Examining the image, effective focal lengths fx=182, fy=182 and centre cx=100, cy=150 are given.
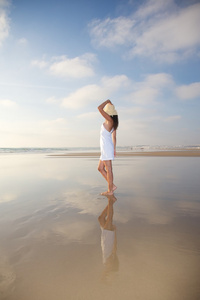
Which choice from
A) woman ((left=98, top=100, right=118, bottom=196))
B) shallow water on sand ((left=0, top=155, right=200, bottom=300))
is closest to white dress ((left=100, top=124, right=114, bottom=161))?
woman ((left=98, top=100, right=118, bottom=196))

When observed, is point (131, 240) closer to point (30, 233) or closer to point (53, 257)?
point (53, 257)

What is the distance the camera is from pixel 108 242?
6.91ft

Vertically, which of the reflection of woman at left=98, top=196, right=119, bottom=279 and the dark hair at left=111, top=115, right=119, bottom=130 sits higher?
the dark hair at left=111, top=115, right=119, bottom=130

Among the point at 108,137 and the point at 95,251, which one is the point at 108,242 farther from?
the point at 108,137

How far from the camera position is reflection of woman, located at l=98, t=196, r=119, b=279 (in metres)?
1.65

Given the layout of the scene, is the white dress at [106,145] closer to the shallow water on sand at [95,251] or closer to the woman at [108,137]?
the woman at [108,137]

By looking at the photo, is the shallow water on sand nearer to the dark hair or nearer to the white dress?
the white dress

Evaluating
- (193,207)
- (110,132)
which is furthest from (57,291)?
(110,132)

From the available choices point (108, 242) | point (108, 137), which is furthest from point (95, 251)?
point (108, 137)

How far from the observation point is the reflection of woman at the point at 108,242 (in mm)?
1648

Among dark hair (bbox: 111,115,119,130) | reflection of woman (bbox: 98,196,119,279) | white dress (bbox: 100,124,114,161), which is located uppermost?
dark hair (bbox: 111,115,119,130)

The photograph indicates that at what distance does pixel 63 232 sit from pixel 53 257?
1.91 ft

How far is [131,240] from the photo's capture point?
84.0 inches

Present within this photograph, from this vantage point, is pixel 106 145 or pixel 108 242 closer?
pixel 108 242
